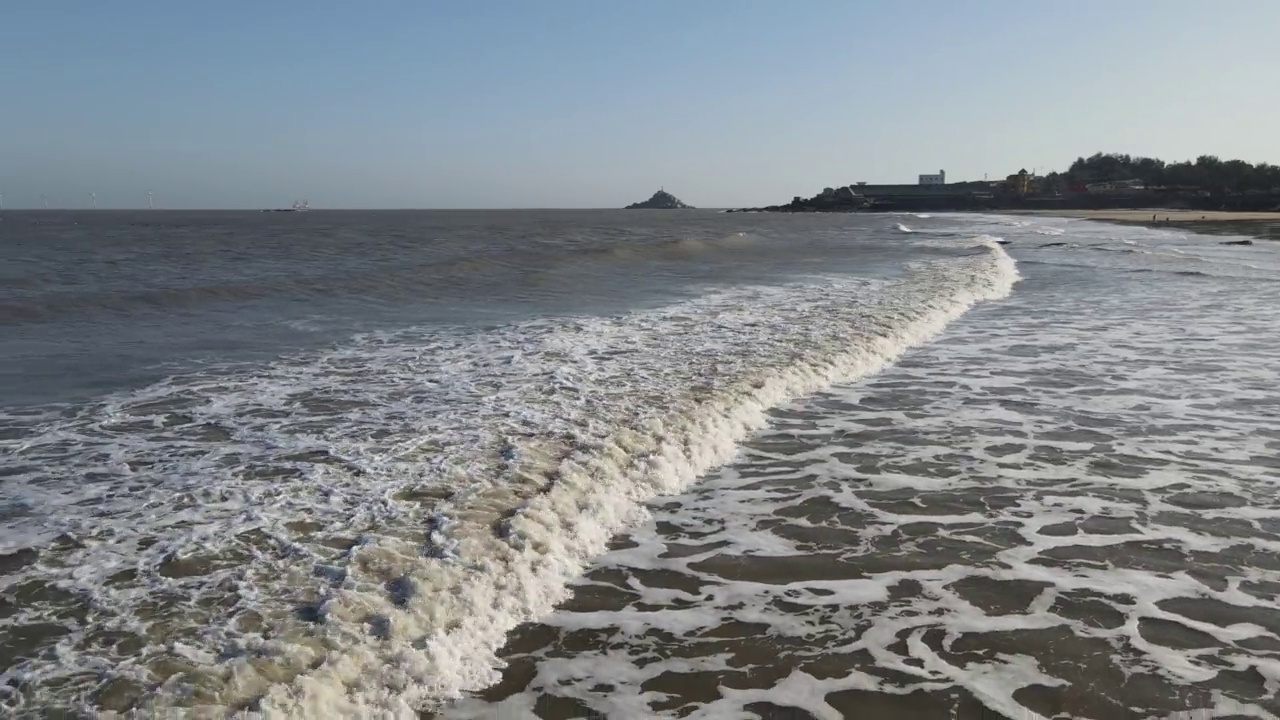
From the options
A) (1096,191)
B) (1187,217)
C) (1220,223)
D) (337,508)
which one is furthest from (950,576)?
(1096,191)

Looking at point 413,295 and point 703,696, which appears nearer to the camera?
point 703,696

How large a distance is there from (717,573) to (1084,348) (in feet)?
31.3

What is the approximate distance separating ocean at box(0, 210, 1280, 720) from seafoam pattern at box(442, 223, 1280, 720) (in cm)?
2

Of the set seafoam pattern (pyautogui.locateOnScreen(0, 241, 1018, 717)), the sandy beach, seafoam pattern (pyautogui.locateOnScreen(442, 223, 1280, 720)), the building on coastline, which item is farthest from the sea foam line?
the building on coastline

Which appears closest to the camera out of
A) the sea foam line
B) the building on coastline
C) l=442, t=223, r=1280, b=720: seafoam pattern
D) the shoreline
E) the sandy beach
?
the sea foam line

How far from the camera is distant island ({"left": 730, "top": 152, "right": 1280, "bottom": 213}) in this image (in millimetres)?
114312

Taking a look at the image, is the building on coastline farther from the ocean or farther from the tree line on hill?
the ocean

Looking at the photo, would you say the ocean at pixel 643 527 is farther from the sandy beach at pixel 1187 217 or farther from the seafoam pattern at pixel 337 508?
the sandy beach at pixel 1187 217

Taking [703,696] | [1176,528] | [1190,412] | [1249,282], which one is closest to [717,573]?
[703,696]

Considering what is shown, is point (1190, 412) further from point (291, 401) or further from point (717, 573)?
point (291, 401)

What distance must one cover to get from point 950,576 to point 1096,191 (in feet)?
520

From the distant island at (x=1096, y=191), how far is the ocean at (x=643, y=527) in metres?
114

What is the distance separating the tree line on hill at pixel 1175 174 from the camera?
115250mm

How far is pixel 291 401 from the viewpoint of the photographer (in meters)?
8.59
